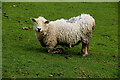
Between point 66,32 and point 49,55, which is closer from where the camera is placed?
point 49,55

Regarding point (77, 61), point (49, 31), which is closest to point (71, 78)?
point (77, 61)

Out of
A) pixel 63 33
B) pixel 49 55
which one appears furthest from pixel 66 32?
pixel 49 55

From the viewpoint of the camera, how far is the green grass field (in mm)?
8016

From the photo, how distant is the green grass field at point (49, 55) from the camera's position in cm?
802

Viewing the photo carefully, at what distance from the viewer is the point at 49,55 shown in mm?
9898

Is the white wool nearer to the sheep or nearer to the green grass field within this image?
the sheep

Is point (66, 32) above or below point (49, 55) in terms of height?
above

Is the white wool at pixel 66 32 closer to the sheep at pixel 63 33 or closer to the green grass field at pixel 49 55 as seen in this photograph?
the sheep at pixel 63 33

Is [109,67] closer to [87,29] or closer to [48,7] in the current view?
[87,29]

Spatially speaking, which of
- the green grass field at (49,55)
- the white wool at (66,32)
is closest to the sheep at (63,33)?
the white wool at (66,32)

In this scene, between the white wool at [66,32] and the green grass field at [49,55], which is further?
the white wool at [66,32]

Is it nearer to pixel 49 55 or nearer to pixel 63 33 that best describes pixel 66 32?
pixel 63 33

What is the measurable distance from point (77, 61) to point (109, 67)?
1.17 metres

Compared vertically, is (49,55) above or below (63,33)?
below
